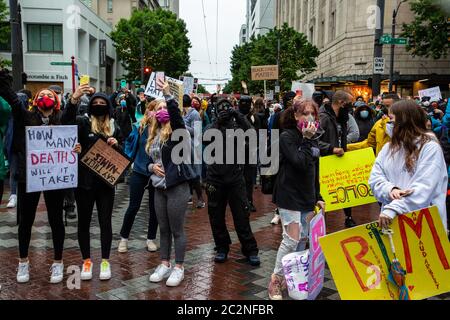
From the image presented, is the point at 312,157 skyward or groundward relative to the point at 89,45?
groundward

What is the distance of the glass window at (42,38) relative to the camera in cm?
3419

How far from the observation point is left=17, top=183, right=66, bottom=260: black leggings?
15.3 feet

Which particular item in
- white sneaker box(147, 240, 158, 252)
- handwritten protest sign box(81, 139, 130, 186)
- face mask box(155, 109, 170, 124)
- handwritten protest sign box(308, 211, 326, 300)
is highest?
face mask box(155, 109, 170, 124)

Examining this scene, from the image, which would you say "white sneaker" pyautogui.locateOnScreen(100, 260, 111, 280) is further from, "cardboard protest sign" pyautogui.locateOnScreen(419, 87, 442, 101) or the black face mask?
"cardboard protest sign" pyautogui.locateOnScreen(419, 87, 442, 101)

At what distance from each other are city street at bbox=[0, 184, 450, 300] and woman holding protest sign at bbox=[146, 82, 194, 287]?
268 millimetres

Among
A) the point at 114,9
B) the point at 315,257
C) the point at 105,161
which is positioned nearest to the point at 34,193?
the point at 105,161

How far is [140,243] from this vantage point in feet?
20.6

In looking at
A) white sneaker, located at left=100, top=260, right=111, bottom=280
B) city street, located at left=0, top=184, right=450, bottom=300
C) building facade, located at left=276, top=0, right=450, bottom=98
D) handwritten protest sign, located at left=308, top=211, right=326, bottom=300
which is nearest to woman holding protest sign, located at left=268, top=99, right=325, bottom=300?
handwritten protest sign, located at left=308, top=211, right=326, bottom=300

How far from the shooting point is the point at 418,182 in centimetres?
333

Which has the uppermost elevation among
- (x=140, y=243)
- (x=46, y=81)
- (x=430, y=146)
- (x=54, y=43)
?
(x=54, y=43)
